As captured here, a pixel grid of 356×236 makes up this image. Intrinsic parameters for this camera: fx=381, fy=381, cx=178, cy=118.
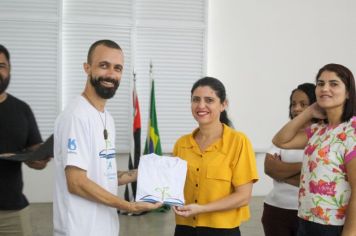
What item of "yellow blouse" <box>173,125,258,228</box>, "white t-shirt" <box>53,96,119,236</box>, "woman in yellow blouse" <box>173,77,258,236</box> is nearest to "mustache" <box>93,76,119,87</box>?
"white t-shirt" <box>53,96,119,236</box>

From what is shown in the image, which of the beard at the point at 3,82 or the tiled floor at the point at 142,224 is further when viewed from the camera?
the tiled floor at the point at 142,224

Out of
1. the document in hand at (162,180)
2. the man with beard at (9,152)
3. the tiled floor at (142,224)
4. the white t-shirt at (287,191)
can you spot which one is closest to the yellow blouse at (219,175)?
the document in hand at (162,180)

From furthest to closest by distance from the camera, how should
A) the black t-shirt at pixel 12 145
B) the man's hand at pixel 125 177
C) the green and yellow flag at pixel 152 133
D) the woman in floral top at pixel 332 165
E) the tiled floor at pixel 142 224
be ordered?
the green and yellow flag at pixel 152 133, the tiled floor at pixel 142 224, the black t-shirt at pixel 12 145, the man's hand at pixel 125 177, the woman in floral top at pixel 332 165

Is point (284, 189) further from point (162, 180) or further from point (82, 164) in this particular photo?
point (82, 164)

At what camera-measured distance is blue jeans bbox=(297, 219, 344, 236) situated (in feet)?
5.33

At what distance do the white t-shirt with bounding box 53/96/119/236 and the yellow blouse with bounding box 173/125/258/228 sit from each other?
0.38 meters

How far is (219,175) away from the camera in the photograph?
1.79 meters

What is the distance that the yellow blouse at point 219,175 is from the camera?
5.90 feet

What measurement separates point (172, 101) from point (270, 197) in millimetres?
3472

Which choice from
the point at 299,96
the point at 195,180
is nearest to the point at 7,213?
the point at 195,180

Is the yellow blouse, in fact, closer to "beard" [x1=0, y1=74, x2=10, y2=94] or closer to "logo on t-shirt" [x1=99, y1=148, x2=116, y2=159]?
"logo on t-shirt" [x1=99, y1=148, x2=116, y2=159]

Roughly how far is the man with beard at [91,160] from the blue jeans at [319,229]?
681 mm

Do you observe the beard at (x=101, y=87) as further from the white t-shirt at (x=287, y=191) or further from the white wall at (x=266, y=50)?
the white wall at (x=266, y=50)

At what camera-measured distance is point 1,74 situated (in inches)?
83.8
